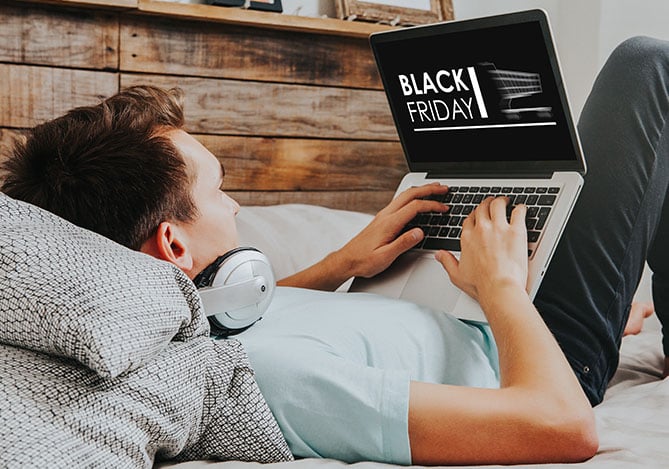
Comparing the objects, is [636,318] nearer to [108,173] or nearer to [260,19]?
[260,19]

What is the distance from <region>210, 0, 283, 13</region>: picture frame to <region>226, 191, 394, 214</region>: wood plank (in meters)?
0.43

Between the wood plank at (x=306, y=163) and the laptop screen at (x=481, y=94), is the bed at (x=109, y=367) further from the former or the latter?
the wood plank at (x=306, y=163)

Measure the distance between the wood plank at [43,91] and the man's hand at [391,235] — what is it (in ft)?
2.77

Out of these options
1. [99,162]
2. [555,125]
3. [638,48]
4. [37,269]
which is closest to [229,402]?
[37,269]

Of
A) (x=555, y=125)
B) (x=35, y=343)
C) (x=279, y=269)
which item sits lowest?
(x=279, y=269)

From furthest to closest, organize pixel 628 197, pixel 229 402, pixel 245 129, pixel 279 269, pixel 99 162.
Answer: pixel 245 129 → pixel 279 269 → pixel 628 197 → pixel 99 162 → pixel 229 402

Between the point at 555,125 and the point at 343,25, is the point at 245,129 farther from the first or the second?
the point at 555,125

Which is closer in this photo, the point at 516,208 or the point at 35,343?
the point at 35,343

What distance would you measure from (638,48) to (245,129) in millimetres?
969

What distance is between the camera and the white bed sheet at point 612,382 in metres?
0.86

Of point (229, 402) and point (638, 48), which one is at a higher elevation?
point (638, 48)

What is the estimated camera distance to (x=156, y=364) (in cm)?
77

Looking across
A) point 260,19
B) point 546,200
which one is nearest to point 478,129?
point 546,200

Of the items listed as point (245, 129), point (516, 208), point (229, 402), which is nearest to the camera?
point (229, 402)
